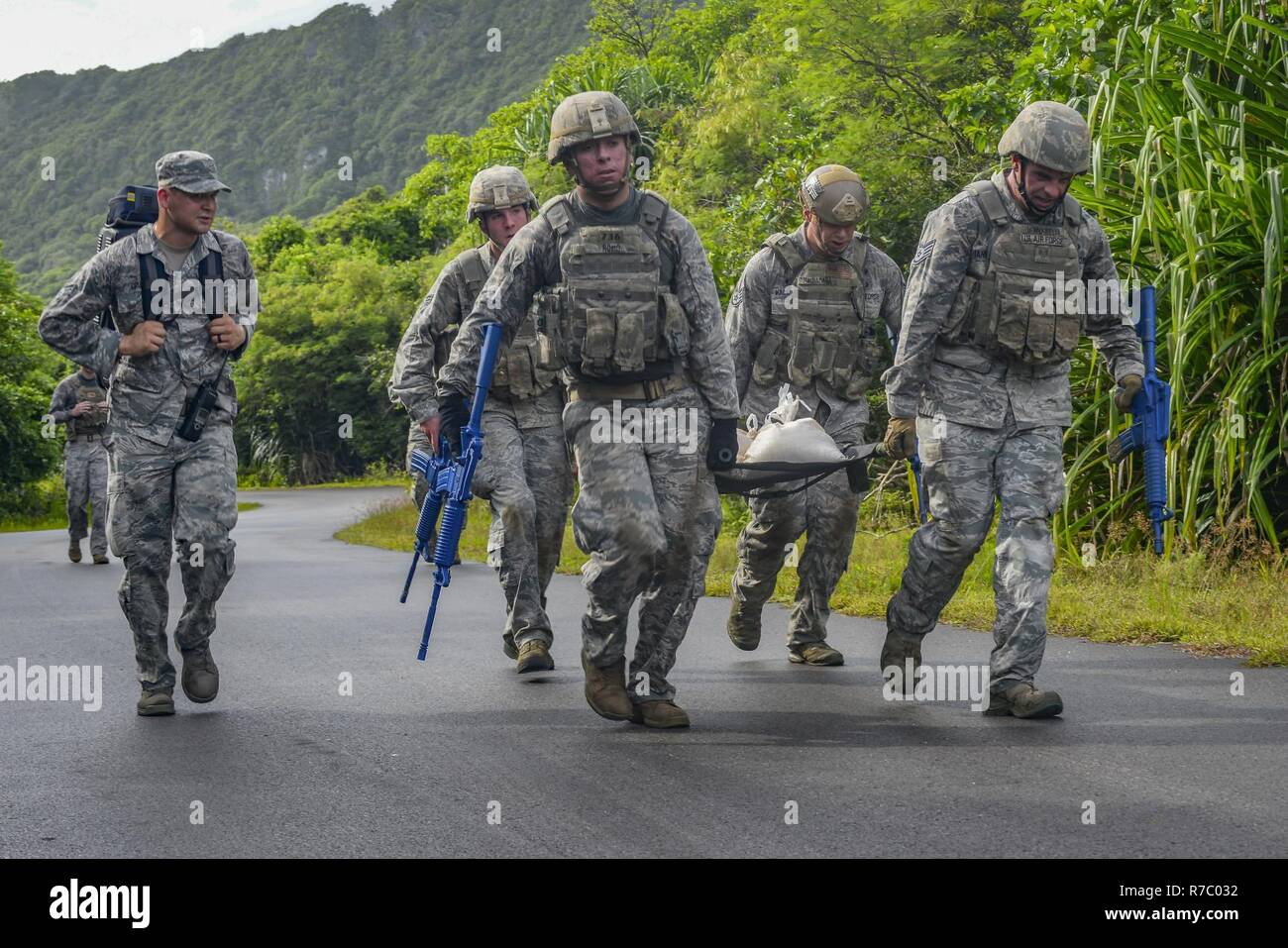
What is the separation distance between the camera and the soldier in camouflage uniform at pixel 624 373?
650 centimetres

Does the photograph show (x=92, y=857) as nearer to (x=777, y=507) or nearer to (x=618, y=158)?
(x=618, y=158)

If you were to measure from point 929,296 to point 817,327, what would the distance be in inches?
62.1

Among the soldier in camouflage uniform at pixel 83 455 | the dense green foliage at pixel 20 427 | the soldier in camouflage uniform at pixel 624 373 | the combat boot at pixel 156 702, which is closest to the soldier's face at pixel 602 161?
the soldier in camouflage uniform at pixel 624 373

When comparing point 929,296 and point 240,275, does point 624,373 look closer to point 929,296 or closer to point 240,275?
point 929,296

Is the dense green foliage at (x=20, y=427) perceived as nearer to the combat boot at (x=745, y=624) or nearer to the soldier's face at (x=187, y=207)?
the combat boot at (x=745, y=624)

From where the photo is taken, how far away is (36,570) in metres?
15.8

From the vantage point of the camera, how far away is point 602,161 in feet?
21.4

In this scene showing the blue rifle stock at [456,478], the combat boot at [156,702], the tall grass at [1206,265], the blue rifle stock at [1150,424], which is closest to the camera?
the blue rifle stock at [456,478]

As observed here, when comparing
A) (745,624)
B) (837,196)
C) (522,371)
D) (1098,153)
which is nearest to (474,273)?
(522,371)

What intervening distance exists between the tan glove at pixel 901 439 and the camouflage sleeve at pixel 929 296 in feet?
0.12

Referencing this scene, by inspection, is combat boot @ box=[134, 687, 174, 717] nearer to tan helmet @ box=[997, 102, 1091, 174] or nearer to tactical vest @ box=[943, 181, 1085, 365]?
tactical vest @ box=[943, 181, 1085, 365]

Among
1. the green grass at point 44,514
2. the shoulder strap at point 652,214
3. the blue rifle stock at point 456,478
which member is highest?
the shoulder strap at point 652,214

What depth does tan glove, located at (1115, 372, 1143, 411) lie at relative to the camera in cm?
726
